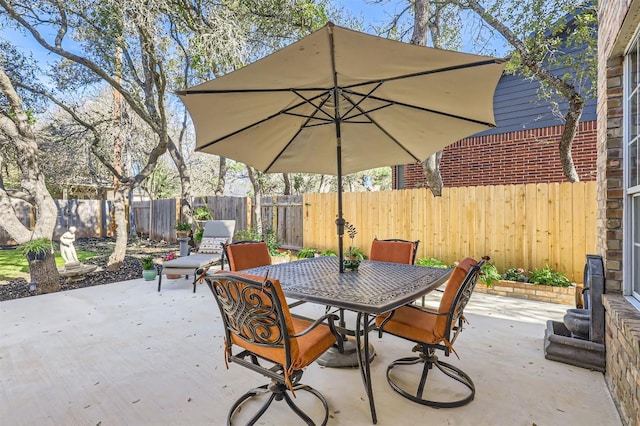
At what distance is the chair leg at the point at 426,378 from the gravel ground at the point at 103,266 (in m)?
5.10

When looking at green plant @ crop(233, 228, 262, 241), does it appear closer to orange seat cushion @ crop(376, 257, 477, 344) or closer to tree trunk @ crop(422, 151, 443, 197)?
tree trunk @ crop(422, 151, 443, 197)

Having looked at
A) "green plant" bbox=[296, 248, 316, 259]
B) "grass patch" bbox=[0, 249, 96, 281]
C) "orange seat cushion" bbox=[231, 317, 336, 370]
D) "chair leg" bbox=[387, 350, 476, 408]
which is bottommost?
"chair leg" bbox=[387, 350, 476, 408]

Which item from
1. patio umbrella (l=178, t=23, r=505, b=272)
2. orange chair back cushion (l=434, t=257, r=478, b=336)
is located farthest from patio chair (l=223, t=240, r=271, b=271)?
orange chair back cushion (l=434, t=257, r=478, b=336)

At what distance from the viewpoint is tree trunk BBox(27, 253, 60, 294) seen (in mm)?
4719

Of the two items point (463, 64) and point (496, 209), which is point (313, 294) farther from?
point (496, 209)

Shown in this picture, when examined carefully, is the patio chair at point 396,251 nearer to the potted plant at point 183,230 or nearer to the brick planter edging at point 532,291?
the brick planter edging at point 532,291

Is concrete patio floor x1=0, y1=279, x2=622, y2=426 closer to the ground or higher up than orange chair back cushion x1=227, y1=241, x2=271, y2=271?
closer to the ground

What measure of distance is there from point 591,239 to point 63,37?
8.87 metres

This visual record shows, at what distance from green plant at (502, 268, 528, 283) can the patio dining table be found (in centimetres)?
261

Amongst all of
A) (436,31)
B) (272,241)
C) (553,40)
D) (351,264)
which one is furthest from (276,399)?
(436,31)

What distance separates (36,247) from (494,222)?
682 cm

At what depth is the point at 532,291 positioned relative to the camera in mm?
4328

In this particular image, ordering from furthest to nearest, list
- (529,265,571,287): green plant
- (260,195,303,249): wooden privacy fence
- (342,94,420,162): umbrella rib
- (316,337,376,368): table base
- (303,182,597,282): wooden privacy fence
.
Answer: (260,195,303,249): wooden privacy fence → (303,182,597,282): wooden privacy fence → (529,265,571,287): green plant → (342,94,420,162): umbrella rib → (316,337,376,368): table base

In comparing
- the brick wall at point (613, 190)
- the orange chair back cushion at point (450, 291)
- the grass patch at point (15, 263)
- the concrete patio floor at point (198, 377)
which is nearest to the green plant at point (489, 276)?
the concrete patio floor at point (198, 377)
